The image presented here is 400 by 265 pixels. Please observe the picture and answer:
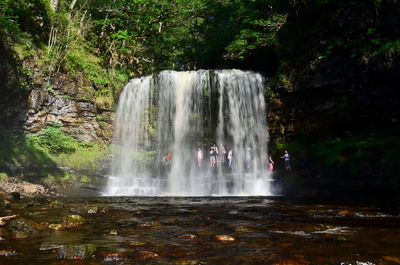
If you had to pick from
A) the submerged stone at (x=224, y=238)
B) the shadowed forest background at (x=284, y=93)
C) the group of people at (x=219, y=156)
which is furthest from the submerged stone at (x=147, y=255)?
the group of people at (x=219, y=156)

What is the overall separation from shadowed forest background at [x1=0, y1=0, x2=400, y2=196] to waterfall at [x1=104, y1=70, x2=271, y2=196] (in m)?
0.94

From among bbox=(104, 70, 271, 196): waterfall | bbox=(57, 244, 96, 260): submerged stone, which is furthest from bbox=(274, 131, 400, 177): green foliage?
bbox=(57, 244, 96, 260): submerged stone

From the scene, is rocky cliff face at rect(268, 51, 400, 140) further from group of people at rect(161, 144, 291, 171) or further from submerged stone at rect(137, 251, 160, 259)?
submerged stone at rect(137, 251, 160, 259)

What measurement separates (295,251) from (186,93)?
1783 cm

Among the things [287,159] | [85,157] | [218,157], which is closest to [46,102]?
[85,157]

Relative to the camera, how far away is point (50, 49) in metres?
18.9

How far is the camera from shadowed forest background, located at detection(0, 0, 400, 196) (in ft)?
46.8

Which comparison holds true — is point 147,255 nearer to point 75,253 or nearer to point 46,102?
point 75,253

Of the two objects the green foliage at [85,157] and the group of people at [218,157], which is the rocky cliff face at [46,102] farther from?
the group of people at [218,157]

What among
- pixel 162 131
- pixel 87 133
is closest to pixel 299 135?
pixel 162 131

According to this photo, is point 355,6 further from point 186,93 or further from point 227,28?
point 227,28

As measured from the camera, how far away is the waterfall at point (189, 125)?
19.7m

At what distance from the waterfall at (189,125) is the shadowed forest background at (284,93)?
938mm

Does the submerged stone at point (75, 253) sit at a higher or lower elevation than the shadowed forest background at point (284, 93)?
lower
